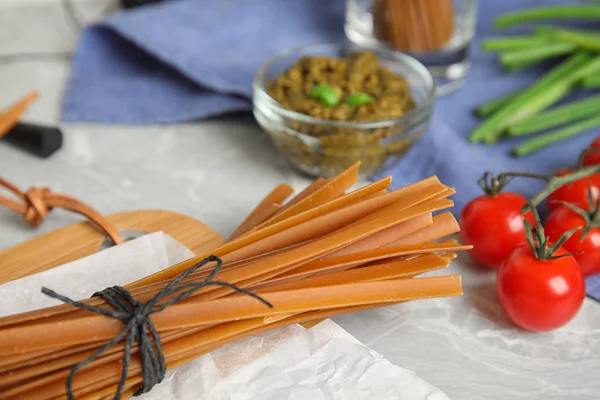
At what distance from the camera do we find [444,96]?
1491mm

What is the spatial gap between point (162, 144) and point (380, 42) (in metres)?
0.52

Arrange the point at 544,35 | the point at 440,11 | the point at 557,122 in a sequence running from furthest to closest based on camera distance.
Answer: the point at 544,35 → the point at 440,11 → the point at 557,122

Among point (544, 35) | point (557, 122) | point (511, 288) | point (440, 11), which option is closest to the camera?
point (511, 288)

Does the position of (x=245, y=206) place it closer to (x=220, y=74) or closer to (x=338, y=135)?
(x=338, y=135)

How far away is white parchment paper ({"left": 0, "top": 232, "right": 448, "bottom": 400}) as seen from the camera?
73cm

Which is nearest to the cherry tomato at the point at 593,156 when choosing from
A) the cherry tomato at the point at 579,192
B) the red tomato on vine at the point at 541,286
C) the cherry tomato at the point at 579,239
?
the cherry tomato at the point at 579,192

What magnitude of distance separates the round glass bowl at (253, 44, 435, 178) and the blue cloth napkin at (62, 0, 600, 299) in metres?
0.08

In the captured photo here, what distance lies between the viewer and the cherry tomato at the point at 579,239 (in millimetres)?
960

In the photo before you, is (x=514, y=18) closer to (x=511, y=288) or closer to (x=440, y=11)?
(x=440, y=11)

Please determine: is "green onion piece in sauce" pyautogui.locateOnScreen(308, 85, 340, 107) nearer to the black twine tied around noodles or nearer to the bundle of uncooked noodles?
the bundle of uncooked noodles

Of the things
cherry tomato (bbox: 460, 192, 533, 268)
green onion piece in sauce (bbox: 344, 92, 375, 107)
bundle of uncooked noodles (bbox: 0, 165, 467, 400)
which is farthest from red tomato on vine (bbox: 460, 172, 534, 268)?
green onion piece in sauce (bbox: 344, 92, 375, 107)

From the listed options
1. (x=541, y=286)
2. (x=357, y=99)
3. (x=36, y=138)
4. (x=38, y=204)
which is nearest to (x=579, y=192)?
(x=541, y=286)

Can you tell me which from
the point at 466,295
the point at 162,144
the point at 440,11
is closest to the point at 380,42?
the point at 440,11

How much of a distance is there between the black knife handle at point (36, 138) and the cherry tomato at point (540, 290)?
86 cm
